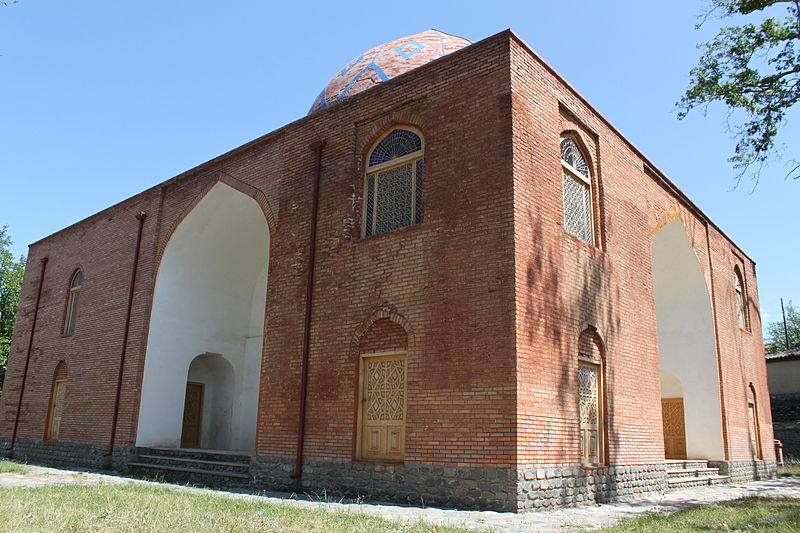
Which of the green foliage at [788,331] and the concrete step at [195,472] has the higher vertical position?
the green foliage at [788,331]

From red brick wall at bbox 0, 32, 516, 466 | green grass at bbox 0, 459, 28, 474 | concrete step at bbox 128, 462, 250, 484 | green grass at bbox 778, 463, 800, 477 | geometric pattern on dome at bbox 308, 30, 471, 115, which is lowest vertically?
green grass at bbox 0, 459, 28, 474

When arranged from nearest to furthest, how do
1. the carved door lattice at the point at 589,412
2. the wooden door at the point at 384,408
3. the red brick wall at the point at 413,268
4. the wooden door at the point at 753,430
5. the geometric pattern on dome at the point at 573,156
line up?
1. the red brick wall at the point at 413,268
2. the wooden door at the point at 384,408
3. the carved door lattice at the point at 589,412
4. the geometric pattern on dome at the point at 573,156
5. the wooden door at the point at 753,430

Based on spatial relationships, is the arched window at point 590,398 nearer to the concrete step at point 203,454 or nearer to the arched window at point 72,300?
the concrete step at point 203,454

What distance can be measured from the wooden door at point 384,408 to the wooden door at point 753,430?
1051 centimetres

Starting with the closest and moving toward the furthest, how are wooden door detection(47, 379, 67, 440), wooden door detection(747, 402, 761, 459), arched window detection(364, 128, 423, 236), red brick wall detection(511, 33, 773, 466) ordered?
red brick wall detection(511, 33, 773, 466) < arched window detection(364, 128, 423, 236) < wooden door detection(47, 379, 67, 440) < wooden door detection(747, 402, 761, 459)

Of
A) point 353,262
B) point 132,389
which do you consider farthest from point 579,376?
→ point 132,389

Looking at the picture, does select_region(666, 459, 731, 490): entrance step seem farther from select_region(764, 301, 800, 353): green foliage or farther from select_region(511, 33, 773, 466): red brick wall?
select_region(764, 301, 800, 353): green foliage

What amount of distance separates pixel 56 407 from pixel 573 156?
41.9 ft

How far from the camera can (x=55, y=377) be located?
15562mm

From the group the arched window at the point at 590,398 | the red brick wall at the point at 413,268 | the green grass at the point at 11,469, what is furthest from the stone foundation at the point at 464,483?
the green grass at the point at 11,469

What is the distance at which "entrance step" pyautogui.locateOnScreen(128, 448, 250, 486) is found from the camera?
1043 cm

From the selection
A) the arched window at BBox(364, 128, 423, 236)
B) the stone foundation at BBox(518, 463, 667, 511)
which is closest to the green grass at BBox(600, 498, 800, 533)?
the stone foundation at BBox(518, 463, 667, 511)

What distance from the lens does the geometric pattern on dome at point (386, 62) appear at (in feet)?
42.0

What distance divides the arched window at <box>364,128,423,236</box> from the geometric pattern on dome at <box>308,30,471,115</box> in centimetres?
307
